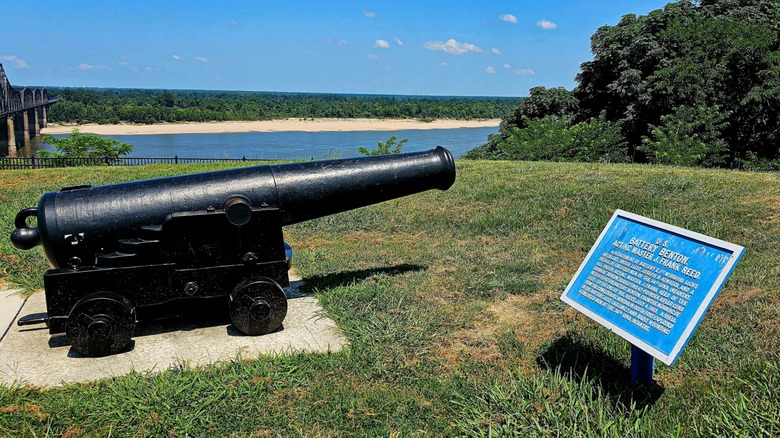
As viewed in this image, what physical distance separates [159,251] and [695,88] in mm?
15847

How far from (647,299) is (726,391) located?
60 centimetres

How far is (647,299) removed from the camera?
8.52 feet

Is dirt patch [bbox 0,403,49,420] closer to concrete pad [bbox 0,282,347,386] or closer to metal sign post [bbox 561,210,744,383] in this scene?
concrete pad [bbox 0,282,347,386]

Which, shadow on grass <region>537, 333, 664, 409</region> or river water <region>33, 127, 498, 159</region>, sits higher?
shadow on grass <region>537, 333, 664, 409</region>

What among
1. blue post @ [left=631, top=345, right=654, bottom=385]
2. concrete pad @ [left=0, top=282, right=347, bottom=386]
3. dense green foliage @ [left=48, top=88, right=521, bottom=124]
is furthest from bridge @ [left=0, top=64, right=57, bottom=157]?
blue post @ [left=631, top=345, right=654, bottom=385]

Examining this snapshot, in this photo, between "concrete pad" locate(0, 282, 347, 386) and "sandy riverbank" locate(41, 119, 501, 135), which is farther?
"sandy riverbank" locate(41, 119, 501, 135)

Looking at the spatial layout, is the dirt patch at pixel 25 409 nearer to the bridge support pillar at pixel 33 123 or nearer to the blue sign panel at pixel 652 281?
the blue sign panel at pixel 652 281

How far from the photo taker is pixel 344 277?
4.70 meters

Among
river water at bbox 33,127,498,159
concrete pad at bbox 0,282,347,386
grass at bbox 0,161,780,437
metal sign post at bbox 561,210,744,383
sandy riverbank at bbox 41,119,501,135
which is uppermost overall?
metal sign post at bbox 561,210,744,383

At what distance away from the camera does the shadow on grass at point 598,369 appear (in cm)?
276

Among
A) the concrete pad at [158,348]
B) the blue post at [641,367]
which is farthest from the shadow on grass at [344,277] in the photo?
the blue post at [641,367]

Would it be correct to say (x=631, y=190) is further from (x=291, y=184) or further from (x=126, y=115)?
(x=126, y=115)

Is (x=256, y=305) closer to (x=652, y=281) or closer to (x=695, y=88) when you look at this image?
(x=652, y=281)

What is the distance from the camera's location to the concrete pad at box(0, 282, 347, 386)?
10.2 feet
